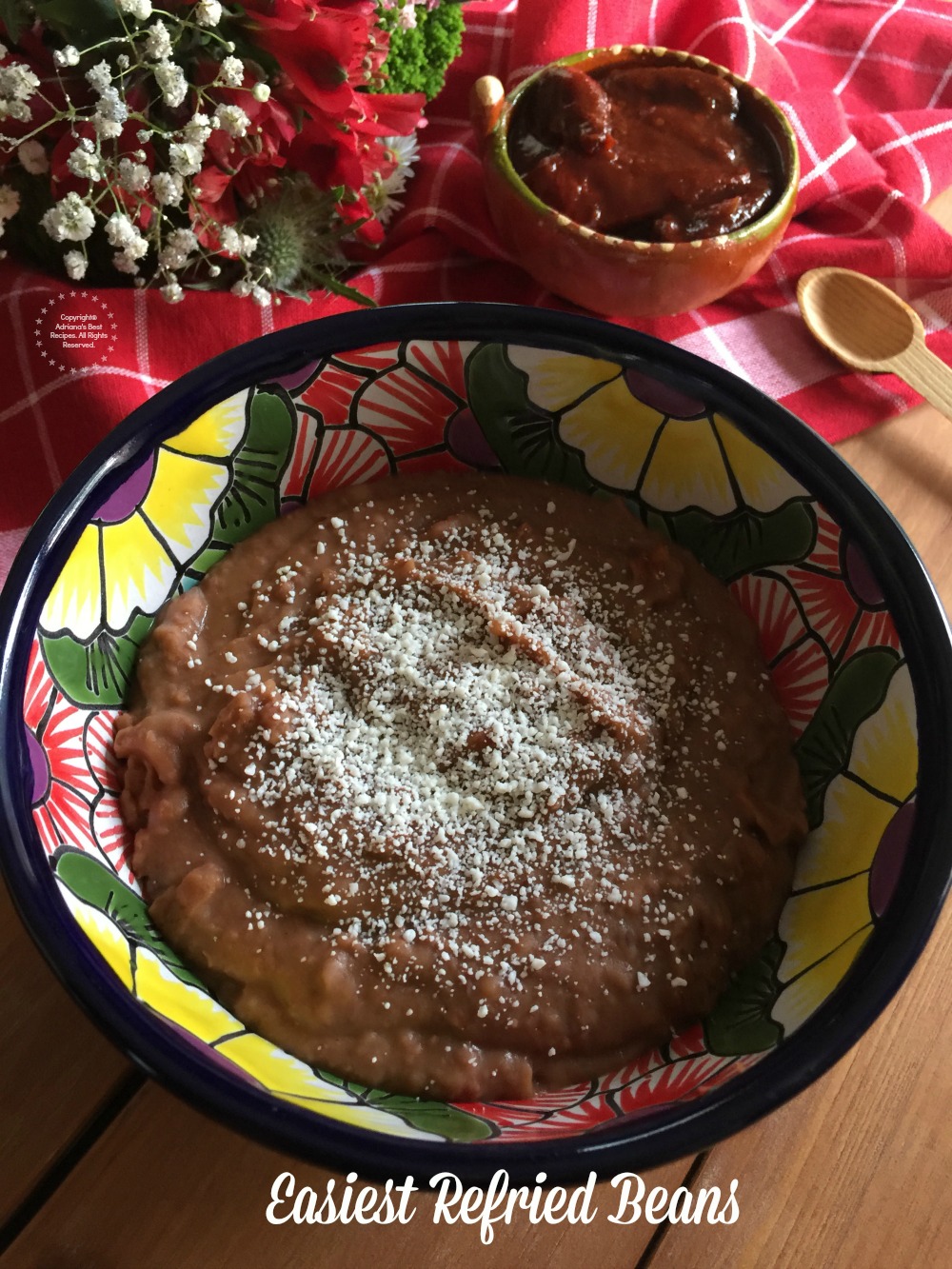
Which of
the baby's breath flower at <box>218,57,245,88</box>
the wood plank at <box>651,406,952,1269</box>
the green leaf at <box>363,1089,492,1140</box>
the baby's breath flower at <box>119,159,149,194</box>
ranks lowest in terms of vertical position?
the wood plank at <box>651,406,952,1269</box>

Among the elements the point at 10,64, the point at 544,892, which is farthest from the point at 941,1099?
the point at 10,64

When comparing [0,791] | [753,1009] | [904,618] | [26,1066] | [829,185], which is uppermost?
[829,185]

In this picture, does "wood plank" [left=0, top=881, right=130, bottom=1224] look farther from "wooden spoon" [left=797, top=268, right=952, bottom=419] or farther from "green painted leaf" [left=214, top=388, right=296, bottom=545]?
"wooden spoon" [left=797, top=268, right=952, bottom=419]

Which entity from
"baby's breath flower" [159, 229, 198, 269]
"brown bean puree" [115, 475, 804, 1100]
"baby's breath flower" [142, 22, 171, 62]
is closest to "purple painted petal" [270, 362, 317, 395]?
"brown bean puree" [115, 475, 804, 1100]

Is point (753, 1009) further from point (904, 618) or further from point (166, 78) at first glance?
point (166, 78)

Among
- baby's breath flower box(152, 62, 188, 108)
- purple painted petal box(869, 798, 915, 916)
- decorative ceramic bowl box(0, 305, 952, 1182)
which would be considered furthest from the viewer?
baby's breath flower box(152, 62, 188, 108)

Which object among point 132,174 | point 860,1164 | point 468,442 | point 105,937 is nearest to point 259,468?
point 468,442

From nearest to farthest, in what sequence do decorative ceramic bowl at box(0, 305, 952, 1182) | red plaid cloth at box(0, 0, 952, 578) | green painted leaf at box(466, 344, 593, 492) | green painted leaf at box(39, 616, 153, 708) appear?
decorative ceramic bowl at box(0, 305, 952, 1182)
green painted leaf at box(39, 616, 153, 708)
green painted leaf at box(466, 344, 593, 492)
red plaid cloth at box(0, 0, 952, 578)
